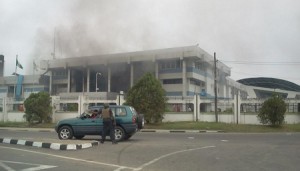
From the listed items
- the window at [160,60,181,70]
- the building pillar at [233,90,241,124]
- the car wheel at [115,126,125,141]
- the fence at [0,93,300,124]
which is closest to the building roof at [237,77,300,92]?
the window at [160,60,181,70]

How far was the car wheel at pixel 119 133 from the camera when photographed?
49.7ft

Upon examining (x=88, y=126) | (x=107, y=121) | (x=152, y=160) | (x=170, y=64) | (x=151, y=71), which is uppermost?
(x=170, y=64)

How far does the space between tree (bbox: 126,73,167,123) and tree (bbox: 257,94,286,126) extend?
7.40m

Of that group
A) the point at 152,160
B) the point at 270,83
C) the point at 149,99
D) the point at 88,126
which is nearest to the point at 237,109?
the point at 149,99

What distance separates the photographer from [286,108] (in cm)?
2794

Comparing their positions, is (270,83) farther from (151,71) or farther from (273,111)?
(273,111)

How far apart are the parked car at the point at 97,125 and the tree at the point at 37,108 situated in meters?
19.0

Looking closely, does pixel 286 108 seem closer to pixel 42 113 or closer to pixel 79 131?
pixel 79 131

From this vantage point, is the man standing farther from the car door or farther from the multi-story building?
the multi-story building

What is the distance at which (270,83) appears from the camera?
299ft

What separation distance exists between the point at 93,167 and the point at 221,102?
26132 millimetres

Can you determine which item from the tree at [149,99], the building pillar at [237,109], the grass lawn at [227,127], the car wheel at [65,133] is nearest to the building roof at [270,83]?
→ the building pillar at [237,109]

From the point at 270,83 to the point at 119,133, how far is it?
3214 inches

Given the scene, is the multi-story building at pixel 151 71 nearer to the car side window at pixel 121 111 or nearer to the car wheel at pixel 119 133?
the car side window at pixel 121 111
